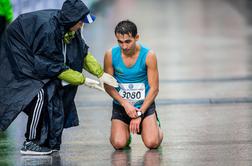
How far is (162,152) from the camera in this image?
10.0 m

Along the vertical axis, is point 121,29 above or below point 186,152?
above

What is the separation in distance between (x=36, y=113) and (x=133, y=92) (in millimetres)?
1019

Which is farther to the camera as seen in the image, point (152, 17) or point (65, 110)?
point (152, 17)

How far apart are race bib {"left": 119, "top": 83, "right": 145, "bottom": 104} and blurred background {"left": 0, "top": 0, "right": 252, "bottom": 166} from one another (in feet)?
1.60

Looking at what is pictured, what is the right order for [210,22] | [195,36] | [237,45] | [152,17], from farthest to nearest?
[152,17] → [210,22] → [195,36] → [237,45]

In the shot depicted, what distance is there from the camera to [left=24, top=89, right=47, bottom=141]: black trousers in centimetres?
980

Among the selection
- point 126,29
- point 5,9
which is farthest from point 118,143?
point 5,9

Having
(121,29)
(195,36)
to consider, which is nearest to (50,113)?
(121,29)

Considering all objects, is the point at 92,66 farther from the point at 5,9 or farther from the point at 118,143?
the point at 5,9

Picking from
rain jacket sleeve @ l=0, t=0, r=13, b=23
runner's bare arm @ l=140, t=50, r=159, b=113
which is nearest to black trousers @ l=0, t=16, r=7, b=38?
rain jacket sleeve @ l=0, t=0, r=13, b=23

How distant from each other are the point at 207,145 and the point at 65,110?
4.68ft

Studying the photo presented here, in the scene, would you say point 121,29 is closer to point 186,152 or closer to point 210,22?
point 186,152

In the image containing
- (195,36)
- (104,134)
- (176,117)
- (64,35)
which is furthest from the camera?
(195,36)

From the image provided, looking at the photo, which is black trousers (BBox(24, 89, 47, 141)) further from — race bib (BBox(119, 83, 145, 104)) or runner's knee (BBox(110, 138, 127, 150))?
race bib (BBox(119, 83, 145, 104))
